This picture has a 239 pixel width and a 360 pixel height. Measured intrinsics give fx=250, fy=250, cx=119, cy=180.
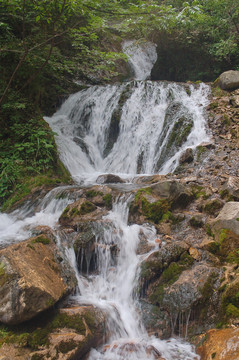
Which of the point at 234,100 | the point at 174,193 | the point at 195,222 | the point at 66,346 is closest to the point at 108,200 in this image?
the point at 174,193

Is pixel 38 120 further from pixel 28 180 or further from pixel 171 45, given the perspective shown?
pixel 171 45

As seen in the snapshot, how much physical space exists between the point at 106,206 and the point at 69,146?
16.5 ft

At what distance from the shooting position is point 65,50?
1222 centimetres

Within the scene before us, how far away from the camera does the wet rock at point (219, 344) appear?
104 inches

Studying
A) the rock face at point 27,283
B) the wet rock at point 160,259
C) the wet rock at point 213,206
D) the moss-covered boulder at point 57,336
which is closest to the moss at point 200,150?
the wet rock at point 213,206

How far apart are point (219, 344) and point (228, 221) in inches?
77.6

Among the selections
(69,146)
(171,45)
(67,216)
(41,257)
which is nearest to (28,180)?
(67,216)

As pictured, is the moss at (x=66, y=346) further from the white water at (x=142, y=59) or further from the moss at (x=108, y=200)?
the white water at (x=142, y=59)

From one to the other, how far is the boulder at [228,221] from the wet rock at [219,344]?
1.64m

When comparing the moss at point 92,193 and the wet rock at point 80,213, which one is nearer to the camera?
the wet rock at point 80,213

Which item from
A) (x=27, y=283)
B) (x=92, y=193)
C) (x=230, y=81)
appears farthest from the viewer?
(x=230, y=81)

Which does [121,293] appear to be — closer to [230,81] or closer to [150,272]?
[150,272]

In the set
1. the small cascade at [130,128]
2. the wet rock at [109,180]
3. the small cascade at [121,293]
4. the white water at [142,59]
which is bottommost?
the small cascade at [121,293]

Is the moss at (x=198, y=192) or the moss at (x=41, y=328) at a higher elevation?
the moss at (x=198, y=192)
